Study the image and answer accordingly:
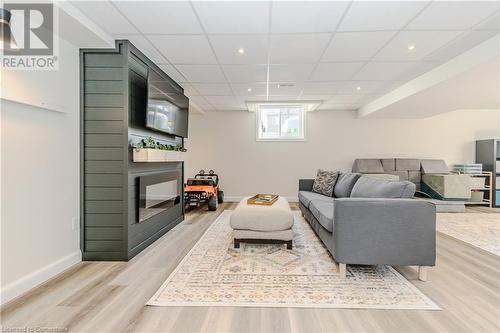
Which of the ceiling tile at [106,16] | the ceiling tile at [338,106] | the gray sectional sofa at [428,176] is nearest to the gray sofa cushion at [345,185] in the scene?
the gray sectional sofa at [428,176]

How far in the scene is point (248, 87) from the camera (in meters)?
4.52

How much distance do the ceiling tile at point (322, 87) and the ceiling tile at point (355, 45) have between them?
3.36 feet

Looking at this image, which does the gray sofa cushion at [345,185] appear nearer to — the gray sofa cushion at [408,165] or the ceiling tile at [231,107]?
the gray sofa cushion at [408,165]

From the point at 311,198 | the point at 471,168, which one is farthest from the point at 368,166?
the point at 311,198

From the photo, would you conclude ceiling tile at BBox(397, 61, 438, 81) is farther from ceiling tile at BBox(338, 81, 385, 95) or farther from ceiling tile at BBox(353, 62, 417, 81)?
ceiling tile at BBox(338, 81, 385, 95)

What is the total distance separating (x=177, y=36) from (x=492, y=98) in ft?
18.3

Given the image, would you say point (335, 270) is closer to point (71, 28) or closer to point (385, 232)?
point (385, 232)

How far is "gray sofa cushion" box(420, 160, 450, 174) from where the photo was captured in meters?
6.00

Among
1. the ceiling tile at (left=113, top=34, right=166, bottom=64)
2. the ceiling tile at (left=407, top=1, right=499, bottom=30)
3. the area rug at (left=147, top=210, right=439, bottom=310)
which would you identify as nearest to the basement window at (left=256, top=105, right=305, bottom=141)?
the ceiling tile at (left=113, top=34, right=166, bottom=64)

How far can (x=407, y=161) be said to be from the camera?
6.15m

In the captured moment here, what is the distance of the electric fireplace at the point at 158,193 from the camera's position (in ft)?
10.0

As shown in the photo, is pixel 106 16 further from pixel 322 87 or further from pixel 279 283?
pixel 322 87

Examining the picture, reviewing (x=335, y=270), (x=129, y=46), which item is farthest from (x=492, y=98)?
(x=129, y=46)

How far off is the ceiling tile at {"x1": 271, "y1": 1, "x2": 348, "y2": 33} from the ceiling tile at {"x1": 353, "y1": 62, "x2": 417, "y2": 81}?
1.36m
